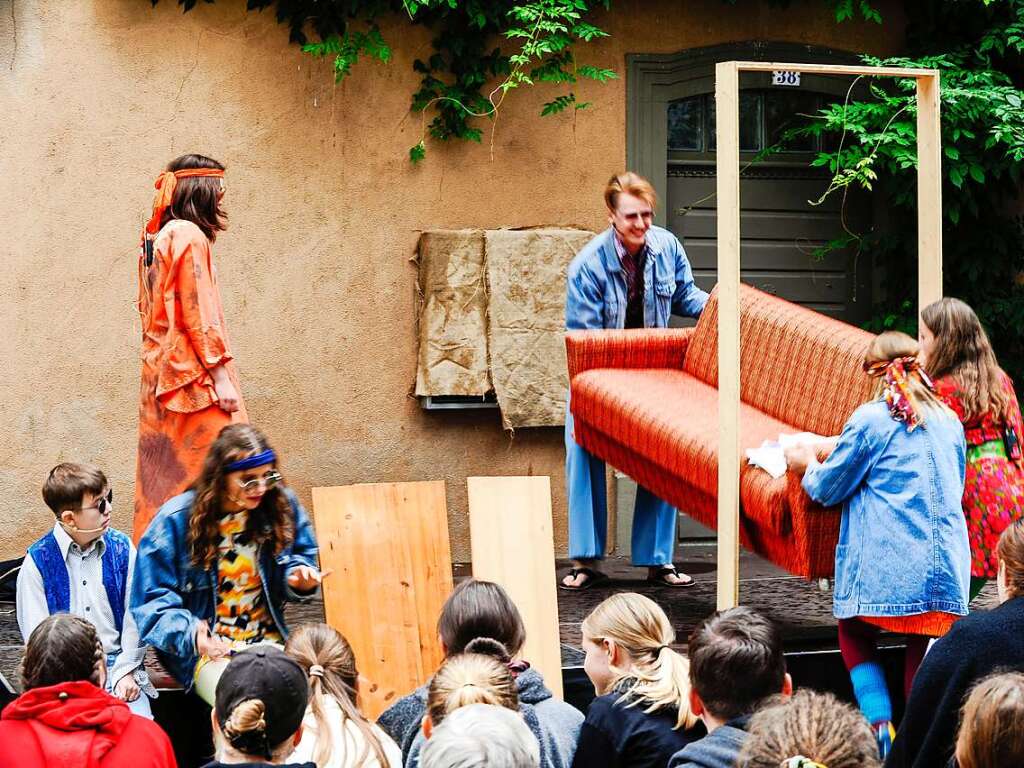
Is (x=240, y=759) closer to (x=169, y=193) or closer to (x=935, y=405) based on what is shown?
(x=935, y=405)

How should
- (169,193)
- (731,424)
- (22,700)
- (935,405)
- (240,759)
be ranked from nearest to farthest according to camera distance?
(240,759) → (22,700) → (935,405) → (731,424) → (169,193)

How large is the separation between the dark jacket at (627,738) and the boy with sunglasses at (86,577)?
5.58 ft

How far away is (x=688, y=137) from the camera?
28.1ft

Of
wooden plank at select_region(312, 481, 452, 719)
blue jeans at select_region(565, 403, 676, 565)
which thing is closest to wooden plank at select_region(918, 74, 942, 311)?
blue jeans at select_region(565, 403, 676, 565)

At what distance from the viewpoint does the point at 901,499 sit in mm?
4855

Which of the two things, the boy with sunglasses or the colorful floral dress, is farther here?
the colorful floral dress

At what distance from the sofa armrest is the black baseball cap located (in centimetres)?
392

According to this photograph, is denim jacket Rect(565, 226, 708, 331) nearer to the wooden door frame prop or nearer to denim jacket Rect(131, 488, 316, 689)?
the wooden door frame prop

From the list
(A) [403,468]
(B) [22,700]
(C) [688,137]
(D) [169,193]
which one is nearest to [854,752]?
(B) [22,700]

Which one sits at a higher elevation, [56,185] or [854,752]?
[56,185]

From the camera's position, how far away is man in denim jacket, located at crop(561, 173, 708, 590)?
22.4ft

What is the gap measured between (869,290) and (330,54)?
10.6 feet

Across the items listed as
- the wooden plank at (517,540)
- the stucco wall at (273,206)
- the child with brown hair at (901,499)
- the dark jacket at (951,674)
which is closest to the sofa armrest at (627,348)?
the wooden plank at (517,540)

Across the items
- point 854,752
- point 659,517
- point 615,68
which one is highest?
point 615,68
